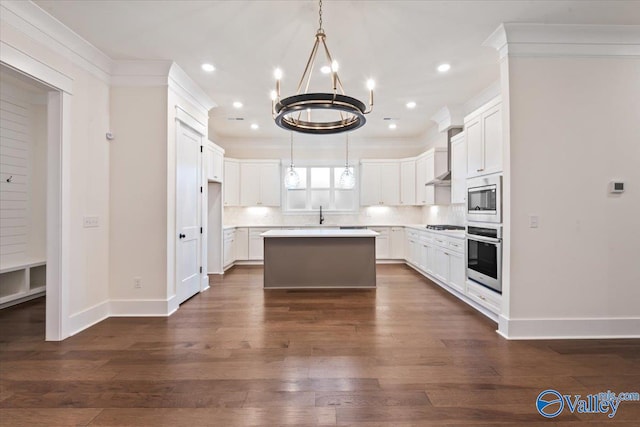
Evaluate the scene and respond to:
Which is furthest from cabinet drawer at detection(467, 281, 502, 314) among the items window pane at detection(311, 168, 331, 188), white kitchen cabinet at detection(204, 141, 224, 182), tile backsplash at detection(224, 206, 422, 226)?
white kitchen cabinet at detection(204, 141, 224, 182)

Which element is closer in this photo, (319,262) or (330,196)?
(319,262)

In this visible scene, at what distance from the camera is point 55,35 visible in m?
2.90

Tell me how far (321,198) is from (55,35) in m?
5.48

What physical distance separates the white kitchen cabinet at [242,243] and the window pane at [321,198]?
1.76 m

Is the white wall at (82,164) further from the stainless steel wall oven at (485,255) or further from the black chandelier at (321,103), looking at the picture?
the stainless steel wall oven at (485,255)

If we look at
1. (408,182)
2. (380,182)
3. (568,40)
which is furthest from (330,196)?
(568,40)

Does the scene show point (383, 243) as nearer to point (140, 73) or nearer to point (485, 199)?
point (485, 199)

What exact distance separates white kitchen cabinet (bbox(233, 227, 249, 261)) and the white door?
2.32 m

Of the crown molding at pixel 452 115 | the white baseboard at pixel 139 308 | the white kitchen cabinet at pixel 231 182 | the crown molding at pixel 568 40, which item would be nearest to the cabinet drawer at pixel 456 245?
the crown molding at pixel 452 115

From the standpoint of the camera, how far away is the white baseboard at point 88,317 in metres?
3.13

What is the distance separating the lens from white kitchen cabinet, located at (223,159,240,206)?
23.2ft

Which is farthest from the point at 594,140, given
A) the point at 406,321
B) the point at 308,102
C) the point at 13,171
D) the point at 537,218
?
the point at 13,171

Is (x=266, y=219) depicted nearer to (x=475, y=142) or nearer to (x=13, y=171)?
(x=13, y=171)

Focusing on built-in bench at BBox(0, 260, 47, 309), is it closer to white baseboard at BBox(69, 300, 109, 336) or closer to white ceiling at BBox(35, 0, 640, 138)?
white baseboard at BBox(69, 300, 109, 336)
